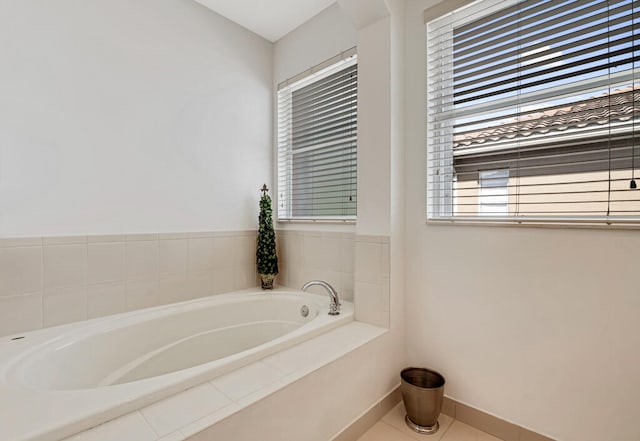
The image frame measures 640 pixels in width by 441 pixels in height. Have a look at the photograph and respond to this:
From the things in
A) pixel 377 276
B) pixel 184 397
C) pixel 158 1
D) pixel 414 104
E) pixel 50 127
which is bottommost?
pixel 184 397

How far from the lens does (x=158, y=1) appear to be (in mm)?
1946

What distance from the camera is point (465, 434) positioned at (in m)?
1.46

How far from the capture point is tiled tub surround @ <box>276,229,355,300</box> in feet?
6.82

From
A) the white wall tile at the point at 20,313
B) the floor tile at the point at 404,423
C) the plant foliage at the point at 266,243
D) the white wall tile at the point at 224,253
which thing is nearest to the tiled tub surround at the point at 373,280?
the floor tile at the point at 404,423

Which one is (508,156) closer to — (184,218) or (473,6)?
(473,6)

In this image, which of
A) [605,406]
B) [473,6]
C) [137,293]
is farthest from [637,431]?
[137,293]

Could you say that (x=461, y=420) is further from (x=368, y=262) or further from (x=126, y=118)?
(x=126, y=118)

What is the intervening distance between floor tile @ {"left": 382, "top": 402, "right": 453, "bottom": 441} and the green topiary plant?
1216mm

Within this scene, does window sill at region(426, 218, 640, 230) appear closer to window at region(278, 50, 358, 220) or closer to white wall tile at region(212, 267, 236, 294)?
window at region(278, 50, 358, 220)

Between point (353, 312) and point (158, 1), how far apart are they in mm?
2372

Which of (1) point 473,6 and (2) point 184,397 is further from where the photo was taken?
(1) point 473,6

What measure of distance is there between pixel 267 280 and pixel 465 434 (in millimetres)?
1549

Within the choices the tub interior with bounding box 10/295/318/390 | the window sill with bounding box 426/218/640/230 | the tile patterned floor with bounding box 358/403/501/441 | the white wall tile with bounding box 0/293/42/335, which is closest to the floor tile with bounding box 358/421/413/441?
the tile patterned floor with bounding box 358/403/501/441

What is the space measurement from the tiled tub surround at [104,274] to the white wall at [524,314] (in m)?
1.41
